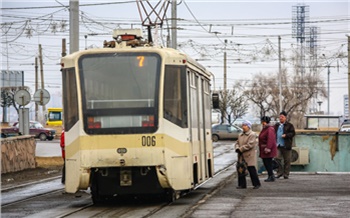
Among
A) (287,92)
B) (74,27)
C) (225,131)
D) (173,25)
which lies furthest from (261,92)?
(74,27)

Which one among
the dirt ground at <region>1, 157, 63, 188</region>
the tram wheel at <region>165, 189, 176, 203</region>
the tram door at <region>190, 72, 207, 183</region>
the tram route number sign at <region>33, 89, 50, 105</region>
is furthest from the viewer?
the tram route number sign at <region>33, 89, 50, 105</region>

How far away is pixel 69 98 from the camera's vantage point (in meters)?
17.3

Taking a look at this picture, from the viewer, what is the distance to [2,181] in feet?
91.3

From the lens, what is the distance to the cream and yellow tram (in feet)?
55.3

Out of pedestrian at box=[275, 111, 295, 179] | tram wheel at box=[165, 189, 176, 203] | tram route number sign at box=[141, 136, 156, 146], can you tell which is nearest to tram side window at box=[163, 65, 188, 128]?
tram route number sign at box=[141, 136, 156, 146]

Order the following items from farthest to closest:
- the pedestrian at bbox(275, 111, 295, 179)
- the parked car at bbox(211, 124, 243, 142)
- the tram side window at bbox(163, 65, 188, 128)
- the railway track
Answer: the parked car at bbox(211, 124, 243, 142)
the pedestrian at bbox(275, 111, 295, 179)
the tram side window at bbox(163, 65, 188, 128)
the railway track


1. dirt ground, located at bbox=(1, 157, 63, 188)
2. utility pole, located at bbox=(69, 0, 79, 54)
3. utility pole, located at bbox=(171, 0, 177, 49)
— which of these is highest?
utility pole, located at bbox=(171, 0, 177, 49)

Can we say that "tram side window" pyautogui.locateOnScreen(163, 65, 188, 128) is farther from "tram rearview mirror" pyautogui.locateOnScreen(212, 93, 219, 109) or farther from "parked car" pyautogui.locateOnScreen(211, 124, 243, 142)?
"parked car" pyautogui.locateOnScreen(211, 124, 243, 142)

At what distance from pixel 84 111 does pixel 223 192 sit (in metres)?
4.61

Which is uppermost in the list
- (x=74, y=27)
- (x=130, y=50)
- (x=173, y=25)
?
(x=173, y=25)

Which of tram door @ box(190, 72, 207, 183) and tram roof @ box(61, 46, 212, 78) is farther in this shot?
tram door @ box(190, 72, 207, 183)

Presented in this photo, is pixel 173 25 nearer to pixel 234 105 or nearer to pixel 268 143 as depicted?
pixel 268 143

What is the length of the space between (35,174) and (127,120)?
1509 cm

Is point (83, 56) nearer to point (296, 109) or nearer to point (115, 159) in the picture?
point (115, 159)
